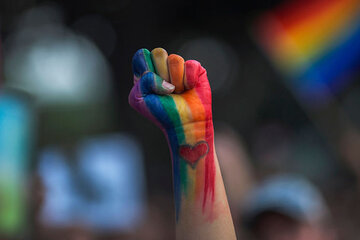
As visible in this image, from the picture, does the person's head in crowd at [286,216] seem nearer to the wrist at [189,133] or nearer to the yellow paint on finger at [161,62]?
the wrist at [189,133]

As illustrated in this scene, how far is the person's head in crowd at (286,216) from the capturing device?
289 centimetres

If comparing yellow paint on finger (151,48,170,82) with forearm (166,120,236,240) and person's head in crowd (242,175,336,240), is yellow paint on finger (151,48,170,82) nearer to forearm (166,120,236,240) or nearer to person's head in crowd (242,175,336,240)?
forearm (166,120,236,240)

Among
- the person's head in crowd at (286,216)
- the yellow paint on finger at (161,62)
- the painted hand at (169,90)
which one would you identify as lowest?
the person's head in crowd at (286,216)

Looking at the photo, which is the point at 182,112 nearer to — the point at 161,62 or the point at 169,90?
the point at 169,90

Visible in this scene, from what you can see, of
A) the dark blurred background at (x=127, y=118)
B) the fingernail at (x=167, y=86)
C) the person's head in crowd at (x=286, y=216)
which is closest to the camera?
the fingernail at (x=167, y=86)

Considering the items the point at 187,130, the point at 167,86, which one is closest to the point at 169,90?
the point at 167,86

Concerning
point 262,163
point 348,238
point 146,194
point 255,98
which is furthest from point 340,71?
point 255,98

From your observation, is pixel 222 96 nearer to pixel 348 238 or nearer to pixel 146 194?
pixel 146 194

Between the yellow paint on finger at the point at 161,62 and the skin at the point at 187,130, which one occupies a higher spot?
the yellow paint on finger at the point at 161,62

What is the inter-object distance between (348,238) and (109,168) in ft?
7.96

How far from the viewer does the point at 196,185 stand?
84.9 inches

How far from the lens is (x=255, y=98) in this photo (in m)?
8.10

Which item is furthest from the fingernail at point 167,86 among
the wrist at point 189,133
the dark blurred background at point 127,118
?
the dark blurred background at point 127,118

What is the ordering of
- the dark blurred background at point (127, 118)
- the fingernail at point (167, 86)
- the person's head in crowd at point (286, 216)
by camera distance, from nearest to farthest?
1. the fingernail at point (167, 86)
2. the person's head in crowd at point (286, 216)
3. the dark blurred background at point (127, 118)
